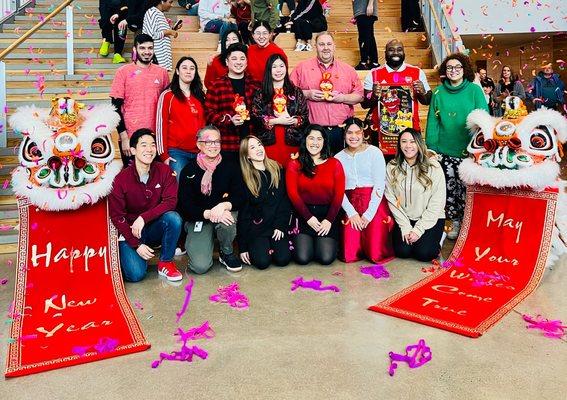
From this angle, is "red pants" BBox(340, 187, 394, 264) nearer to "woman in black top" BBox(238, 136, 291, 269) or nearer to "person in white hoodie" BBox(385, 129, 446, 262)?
"person in white hoodie" BBox(385, 129, 446, 262)

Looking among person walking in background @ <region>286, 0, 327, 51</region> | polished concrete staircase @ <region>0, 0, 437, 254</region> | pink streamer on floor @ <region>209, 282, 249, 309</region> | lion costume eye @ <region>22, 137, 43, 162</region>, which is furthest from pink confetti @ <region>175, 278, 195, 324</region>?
person walking in background @ <region>286, 0, 327, 51</region>

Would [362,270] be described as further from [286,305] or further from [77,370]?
[77,370]

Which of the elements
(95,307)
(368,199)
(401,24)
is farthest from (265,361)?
(401,24)

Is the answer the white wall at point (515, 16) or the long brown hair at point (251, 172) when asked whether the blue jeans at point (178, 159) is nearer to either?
the long brown hair at point (251, 172)

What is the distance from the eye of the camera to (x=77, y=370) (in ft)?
7.67

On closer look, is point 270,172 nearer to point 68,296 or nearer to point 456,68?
point 68,296

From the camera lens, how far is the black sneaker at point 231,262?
3.72 meters

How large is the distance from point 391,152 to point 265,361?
Result: 235cm

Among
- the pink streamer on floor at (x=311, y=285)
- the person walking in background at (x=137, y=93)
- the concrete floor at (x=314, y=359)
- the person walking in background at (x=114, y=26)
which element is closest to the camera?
the concrete floor at (x=314, y=359)

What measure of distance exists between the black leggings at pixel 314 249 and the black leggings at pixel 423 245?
46 centimetres

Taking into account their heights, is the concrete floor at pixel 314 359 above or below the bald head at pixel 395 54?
below

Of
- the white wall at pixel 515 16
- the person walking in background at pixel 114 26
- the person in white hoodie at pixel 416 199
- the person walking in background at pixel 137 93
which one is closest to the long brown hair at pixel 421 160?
the person in white hoodie at pixel 416 199

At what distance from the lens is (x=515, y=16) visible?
370 inches

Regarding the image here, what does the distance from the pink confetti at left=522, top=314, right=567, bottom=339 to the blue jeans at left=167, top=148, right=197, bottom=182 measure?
244cm
